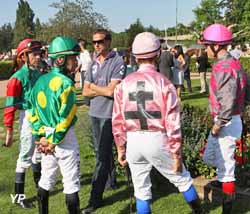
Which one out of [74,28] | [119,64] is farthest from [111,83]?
[74,28]

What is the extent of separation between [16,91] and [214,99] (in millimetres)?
2171

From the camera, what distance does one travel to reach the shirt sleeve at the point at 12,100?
4.65m

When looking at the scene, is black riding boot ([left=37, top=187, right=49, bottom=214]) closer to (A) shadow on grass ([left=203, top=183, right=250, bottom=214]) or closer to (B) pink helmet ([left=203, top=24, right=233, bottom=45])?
(A) shadow on grass ([left=203, top=183, right=250, bottom=214])

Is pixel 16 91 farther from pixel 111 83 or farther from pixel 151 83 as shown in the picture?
pixel 151 83

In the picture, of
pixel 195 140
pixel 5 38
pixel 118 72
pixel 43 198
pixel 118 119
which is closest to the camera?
pixel 118 119

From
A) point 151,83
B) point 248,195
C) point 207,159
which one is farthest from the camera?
Answer: point 248,195

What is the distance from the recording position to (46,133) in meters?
3.95

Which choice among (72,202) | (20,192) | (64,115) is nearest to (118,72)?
(64,115)

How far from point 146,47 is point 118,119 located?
687 mm

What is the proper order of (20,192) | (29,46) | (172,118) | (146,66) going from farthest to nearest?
(20,192)
(29,46)
(146,66)
(172,118)

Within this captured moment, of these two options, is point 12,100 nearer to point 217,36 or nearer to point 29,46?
point 29,46

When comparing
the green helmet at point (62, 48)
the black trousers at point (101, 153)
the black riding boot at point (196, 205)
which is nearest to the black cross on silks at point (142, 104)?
the green helmet at point (62, 48)

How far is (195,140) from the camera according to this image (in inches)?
220

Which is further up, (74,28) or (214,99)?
(74,28)
